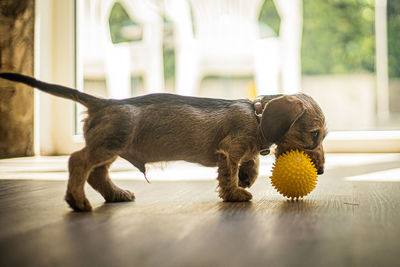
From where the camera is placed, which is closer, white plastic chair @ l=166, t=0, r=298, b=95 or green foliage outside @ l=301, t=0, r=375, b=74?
white plastic chair @ l=166, t=0, r=298, b=95

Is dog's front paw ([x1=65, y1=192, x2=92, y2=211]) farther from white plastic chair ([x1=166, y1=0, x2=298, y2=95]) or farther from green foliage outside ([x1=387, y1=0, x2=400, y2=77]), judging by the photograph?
green foliage outside ([x1=387, y1=0, x2=400, y2=77])

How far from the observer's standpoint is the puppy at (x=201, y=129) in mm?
1518

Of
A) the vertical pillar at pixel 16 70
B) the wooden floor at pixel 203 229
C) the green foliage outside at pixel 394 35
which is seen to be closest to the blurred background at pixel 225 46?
the green foliage outside at pixel 394 35

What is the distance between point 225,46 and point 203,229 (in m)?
3.43

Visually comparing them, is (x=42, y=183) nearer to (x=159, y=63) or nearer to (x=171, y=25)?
(x=159, y=63)

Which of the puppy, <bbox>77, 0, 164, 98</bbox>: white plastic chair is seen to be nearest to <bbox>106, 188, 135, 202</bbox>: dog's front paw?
the puppy

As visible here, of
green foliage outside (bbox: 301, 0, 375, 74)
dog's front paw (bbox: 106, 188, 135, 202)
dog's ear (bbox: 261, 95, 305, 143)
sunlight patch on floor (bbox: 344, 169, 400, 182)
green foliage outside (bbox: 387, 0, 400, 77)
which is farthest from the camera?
green foliage outside (bbox: 301, 0, 375, 74)

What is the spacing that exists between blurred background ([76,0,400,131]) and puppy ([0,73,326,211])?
2.78m

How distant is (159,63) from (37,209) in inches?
139

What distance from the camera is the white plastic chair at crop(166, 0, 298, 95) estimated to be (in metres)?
4.39

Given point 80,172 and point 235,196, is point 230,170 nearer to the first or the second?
point 235,196

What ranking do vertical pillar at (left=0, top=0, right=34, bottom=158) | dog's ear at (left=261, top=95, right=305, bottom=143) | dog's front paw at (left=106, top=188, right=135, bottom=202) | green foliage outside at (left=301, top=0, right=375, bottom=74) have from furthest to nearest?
green foliage outside at (left=301, top=0, right=375, bottom=74) → vertical pillar at (left=0, top=0, right=34, bottom=158) → dog's front paw at (left=106, top=188, right=135, bottom=202) → dog's ear at (left=261, top=95, right=305, bottom=143)

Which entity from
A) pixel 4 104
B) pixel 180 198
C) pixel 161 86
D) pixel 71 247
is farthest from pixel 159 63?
pixel 71 247

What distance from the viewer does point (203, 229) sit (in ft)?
3.77
